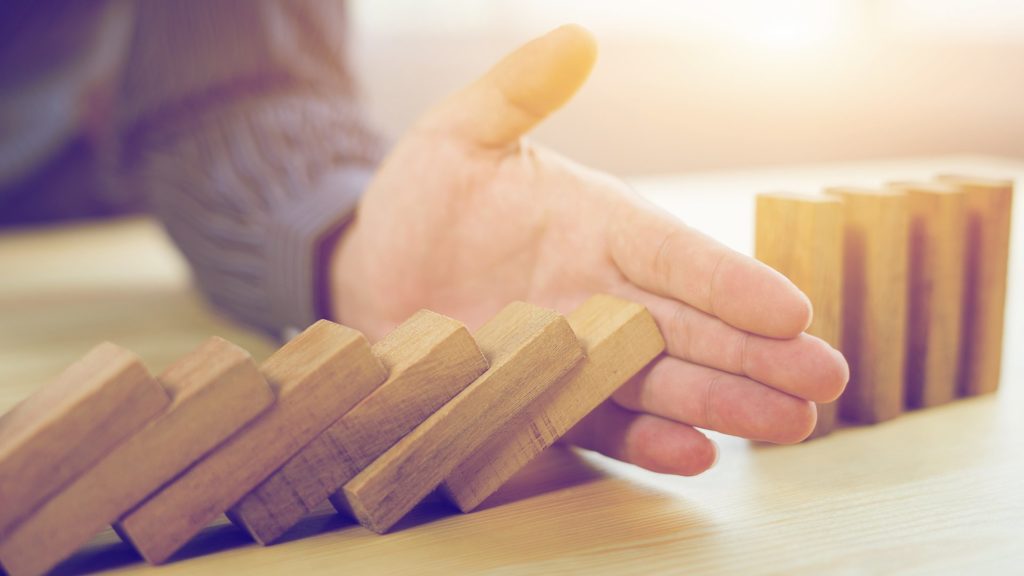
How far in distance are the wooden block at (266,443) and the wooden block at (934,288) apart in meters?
0.47

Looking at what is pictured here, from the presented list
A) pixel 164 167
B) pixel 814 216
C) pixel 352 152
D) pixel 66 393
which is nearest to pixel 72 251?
pixel 164 167

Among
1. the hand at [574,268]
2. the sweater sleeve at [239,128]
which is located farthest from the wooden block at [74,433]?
the sweater sleeve at [239,128]

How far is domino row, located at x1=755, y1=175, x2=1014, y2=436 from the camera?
2.37 ft

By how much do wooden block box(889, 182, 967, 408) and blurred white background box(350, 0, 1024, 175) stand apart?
91.7 inches

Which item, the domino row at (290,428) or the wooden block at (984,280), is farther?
the wooden block at (984,280)

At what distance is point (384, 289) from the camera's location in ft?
2.87

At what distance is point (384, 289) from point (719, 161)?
8.99ft

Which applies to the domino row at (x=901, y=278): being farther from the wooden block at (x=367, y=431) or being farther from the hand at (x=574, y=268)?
the wooden block at (x=367, y=431)

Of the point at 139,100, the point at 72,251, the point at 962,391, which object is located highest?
the point at 139,100

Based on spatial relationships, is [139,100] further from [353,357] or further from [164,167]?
[353,357]

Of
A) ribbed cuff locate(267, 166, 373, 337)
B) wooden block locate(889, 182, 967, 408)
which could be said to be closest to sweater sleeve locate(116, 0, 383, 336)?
ribbed cuff locate(267, 166, 373, 337)

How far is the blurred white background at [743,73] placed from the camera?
302 centimetres

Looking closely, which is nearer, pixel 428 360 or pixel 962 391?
pixel 428 360

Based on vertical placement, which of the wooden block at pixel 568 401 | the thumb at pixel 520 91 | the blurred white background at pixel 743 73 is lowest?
the blurred white background at pixel 743 73
